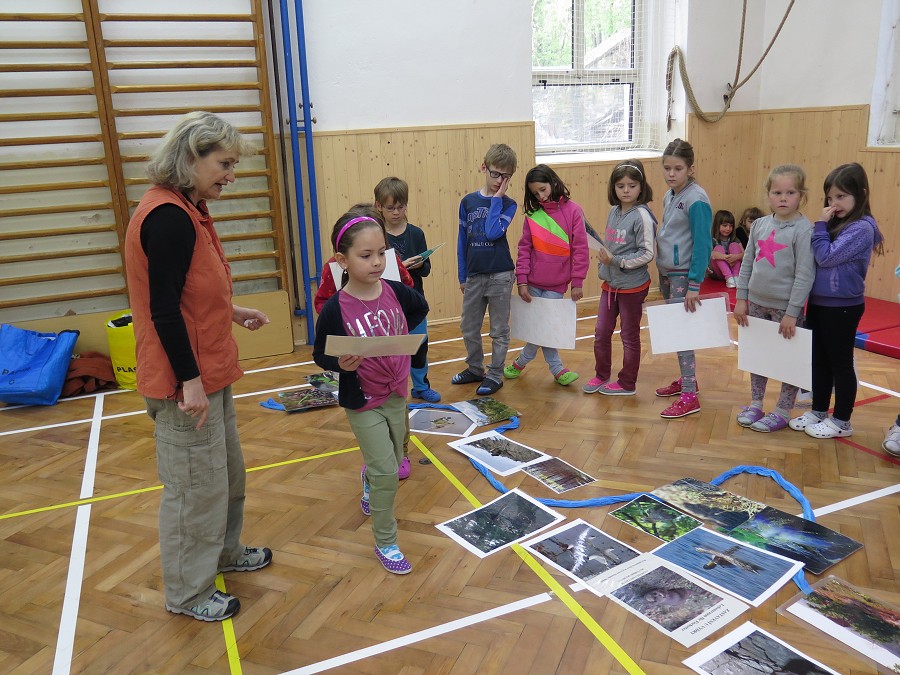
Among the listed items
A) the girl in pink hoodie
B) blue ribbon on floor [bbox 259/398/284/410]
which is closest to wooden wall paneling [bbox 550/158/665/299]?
Result: the girl in pink hoodie

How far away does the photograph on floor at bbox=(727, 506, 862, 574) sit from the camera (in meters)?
2.35

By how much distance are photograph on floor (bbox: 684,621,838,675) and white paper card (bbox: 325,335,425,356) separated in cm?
120

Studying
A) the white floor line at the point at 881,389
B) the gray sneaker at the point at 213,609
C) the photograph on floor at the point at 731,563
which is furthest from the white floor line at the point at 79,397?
the white floor line at the point at 881,389

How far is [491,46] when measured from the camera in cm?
541

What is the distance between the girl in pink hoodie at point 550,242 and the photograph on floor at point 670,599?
1.81 metres

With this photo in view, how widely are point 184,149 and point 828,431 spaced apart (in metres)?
2.98

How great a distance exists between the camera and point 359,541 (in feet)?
8.59

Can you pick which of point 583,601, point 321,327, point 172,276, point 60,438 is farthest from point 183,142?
point 60,438

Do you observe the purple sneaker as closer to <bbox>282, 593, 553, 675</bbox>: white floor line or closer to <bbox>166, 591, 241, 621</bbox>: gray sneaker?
<bbox>282, 593, 553, 675</bbox>: white floor line

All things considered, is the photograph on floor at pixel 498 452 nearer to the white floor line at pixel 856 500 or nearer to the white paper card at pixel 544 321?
the white paper card at pixel 544 321

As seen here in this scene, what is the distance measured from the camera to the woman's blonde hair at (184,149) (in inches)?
74.8

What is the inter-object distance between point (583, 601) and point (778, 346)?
5.81 feet

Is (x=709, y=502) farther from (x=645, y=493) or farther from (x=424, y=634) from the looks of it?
(x=424, y=634)

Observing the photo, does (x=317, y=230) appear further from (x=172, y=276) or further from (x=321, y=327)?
(x=172, y=276)
